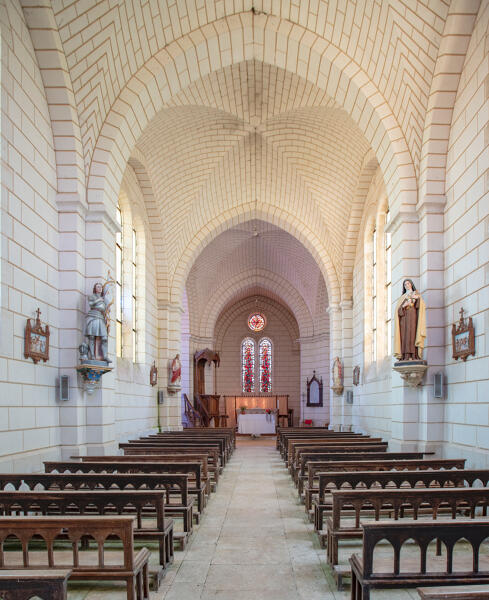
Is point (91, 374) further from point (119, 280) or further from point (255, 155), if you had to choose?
point (255, 155)

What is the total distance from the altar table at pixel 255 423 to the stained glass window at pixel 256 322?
866 cm

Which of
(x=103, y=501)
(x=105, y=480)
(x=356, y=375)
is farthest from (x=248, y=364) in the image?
(x=103, y=501)

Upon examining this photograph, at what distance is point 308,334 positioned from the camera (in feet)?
89.8

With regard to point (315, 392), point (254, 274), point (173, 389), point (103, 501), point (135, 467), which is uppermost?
point (254, 274)

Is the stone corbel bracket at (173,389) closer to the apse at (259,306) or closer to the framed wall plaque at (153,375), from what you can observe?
the framed wall plaque at (153,375)

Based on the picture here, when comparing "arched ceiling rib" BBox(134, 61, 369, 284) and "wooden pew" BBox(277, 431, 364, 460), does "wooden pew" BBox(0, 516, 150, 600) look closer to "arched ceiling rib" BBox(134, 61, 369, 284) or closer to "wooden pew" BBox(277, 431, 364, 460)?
"wooden pew" BBox(277, 431, 364, 460)

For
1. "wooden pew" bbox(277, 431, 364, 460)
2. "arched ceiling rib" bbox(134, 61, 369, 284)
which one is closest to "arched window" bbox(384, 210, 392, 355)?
"arched ceiling rib" bbox(134, 61, 369, 284)

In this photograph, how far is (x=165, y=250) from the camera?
16.7 metres

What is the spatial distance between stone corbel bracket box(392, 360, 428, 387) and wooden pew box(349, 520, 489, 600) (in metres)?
5.14

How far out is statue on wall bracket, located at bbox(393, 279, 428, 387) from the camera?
8.88 m

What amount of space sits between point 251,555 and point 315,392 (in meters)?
21.3

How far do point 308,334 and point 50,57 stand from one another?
20.3 meters

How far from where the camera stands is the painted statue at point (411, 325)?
29.1 ft

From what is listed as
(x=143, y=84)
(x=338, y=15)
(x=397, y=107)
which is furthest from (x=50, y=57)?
(x=397, y=107)
